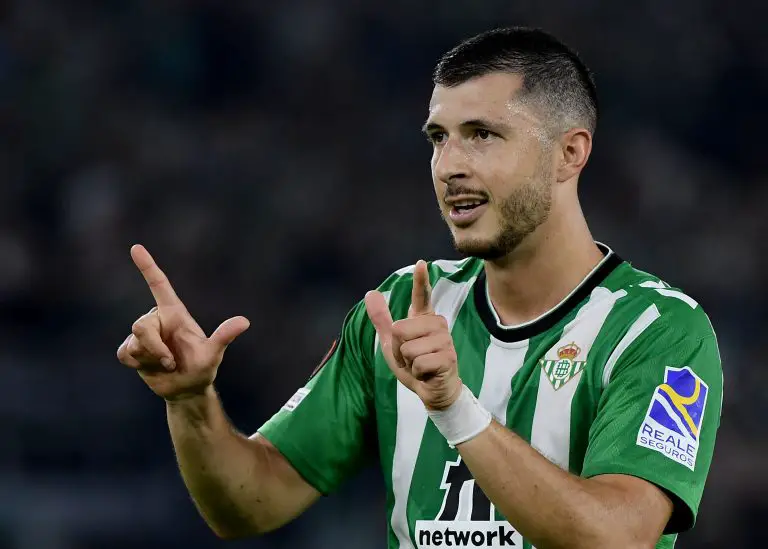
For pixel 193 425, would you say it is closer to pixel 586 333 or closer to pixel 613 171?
pixel 586 333

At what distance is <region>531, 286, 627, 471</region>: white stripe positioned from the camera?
276 cm

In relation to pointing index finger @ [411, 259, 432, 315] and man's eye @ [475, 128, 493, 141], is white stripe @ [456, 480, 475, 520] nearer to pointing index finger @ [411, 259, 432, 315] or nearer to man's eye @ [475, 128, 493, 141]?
pointing index finger @ [411, 259, 432, 315]

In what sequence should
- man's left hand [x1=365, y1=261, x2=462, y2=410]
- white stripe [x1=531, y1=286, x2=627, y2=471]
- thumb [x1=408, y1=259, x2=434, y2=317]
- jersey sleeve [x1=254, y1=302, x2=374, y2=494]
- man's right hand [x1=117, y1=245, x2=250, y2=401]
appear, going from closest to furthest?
1. man's left hand [x1=365, y1=261, x2=462, y2=410]
2. thumb [x1=408, y1=259, x2=434, y2=317]
3. man's right hand [x1=117, y1=245, x2=250, y2=401]
4. white stripe [x1=531, y1=286, x2=627, y2=471]
5. jersey sleeve [x1=254, y1=302, x2=374, y2=494]

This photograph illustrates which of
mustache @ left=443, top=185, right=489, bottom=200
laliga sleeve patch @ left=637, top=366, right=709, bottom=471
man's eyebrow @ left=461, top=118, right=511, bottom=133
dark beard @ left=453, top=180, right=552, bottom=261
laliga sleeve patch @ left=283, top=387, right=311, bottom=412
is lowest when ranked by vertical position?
laliga sleeve patch @ left=637, top=366, right=709, bottom=471

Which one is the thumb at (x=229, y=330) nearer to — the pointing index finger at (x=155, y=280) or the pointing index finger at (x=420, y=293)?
the pointing index finger at (x=155, y=280)

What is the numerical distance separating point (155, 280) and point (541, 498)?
1005mm

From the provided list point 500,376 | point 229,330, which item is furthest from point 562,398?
point 229,330

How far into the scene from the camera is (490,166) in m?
2.82

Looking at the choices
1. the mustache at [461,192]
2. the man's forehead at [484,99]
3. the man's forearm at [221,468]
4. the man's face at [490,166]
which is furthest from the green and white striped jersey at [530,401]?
the man's forehead at [484,99]

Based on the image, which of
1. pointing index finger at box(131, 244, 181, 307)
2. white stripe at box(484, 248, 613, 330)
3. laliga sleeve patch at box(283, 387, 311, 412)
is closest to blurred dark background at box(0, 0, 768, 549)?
laliga sleeve patch at box(283, 387, 311, 412)

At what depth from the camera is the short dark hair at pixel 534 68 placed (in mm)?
2932

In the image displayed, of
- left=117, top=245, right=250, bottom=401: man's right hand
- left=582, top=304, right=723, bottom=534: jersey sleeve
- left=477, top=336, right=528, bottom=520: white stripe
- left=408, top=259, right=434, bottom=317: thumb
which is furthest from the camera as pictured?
left=477, top=336, right=528, bottom=520: white stripe

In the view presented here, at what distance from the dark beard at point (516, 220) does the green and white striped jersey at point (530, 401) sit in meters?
0.19

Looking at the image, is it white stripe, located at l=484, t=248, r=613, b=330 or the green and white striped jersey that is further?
white stripe, located at l=484, t=248, r=613, b=330
